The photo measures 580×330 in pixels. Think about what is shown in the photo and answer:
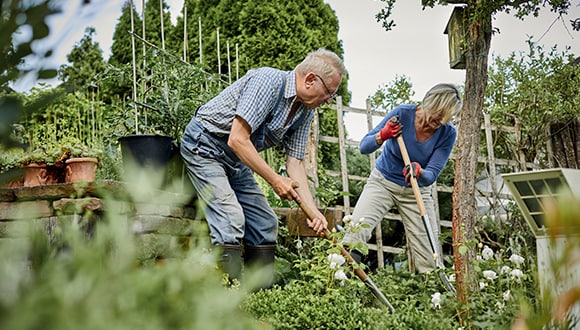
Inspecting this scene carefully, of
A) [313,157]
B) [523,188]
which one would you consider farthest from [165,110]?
[523,188]

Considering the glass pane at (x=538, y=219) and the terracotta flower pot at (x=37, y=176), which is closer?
the glass pane at (x=538, y=219)

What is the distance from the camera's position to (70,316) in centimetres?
37

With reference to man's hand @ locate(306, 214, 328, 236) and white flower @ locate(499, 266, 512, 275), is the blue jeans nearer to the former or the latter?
man's hand @ locate(306, 214, 328, 236)

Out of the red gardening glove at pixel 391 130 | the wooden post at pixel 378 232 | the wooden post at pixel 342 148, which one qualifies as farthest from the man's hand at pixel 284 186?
the wooden post at pixel 378 232

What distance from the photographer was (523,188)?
5.81ft

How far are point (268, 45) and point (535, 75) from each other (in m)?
2.58

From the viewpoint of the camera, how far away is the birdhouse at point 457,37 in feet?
12.6

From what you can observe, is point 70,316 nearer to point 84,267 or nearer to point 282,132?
point 84,267

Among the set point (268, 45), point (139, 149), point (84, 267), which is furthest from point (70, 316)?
point (268, 45)

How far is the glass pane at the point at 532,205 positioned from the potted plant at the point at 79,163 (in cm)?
204

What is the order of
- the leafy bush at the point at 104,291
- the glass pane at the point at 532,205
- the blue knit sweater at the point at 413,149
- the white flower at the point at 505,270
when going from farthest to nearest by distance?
1. the blue knit sweater at the point at 413,149
2. the white flower at the point at 505,270
3. the glass pane at the point at 532,205
4. the leafy bush at the point at 104,291

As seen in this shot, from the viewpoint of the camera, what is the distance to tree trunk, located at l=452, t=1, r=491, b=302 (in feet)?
10.7

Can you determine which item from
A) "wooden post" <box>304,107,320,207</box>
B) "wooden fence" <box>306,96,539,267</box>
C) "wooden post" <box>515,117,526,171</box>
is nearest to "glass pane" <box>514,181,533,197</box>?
"wooden post" <box>304,107,320,207</box>

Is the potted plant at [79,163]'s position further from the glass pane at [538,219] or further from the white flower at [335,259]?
the glass pane at [538,219]
